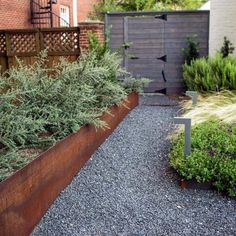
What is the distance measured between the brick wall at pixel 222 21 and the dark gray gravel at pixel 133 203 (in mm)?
4802

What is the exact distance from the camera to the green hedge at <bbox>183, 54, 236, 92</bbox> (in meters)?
7.01

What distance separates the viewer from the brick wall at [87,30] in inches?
304

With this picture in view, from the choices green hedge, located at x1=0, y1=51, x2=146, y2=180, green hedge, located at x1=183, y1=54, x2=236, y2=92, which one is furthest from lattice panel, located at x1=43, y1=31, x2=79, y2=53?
green hedge, located at x1=0, y1=51, x2=146, y2=180

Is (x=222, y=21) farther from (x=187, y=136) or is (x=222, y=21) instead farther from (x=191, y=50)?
Result: (x=187, y=136)

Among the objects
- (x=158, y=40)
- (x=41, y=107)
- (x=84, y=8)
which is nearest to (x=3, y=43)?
(x=158, y=40)

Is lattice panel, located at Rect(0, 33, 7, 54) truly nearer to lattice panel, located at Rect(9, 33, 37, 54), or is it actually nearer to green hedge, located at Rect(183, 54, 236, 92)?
lattice panel, located at Rect(9, 33, 37, 54)

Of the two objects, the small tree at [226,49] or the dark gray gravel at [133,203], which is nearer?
the dark gray gravel at [133,203]

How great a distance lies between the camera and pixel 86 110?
14.7 feet

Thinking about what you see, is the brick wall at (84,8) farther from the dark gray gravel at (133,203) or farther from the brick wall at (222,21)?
the dark gray gravel at (133,203)

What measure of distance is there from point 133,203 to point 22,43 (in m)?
6.26

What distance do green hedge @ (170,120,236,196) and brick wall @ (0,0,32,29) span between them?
356 inches

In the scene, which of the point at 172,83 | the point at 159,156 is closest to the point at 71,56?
the point at 172,83

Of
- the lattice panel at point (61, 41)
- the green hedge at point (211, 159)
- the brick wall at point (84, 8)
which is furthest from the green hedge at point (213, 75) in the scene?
the brick wall at point (84, 8)

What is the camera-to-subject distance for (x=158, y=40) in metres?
9.02
